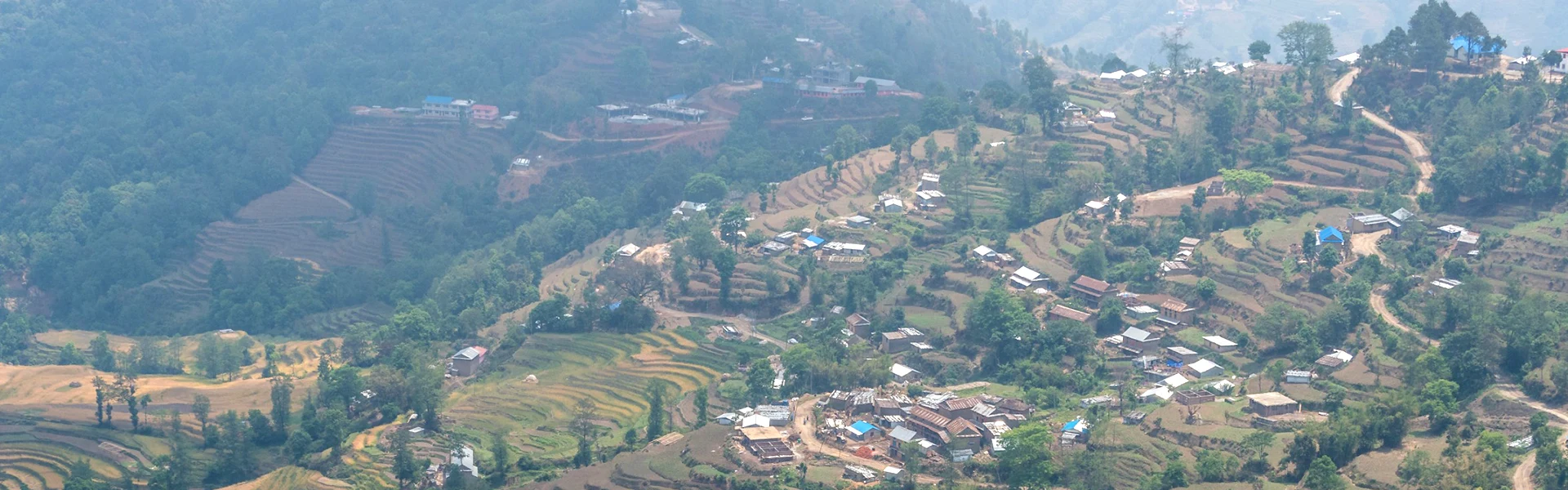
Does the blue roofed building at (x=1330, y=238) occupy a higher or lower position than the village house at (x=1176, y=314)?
higher

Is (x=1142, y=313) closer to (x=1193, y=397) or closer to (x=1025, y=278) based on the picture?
(x=1025, y=278)

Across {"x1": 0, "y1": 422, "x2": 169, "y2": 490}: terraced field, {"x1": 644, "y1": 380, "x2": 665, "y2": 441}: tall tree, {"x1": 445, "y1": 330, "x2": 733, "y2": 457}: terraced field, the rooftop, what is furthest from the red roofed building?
the rooftop

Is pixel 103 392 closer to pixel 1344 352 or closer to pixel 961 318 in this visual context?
pixel 961 318

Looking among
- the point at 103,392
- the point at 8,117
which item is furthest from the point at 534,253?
the point at 8,117

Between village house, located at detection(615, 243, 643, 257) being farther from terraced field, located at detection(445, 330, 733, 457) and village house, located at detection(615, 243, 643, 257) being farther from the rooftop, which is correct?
the rooftop

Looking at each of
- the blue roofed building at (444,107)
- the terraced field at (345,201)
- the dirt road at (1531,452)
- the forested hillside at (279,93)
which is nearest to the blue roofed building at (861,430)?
the dirt road at (1531,452)

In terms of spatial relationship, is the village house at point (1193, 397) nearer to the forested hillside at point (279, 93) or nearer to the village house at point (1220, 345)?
the village house at point (1220, 345)

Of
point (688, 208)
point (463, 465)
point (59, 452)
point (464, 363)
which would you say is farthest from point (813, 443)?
point (688, 208)
